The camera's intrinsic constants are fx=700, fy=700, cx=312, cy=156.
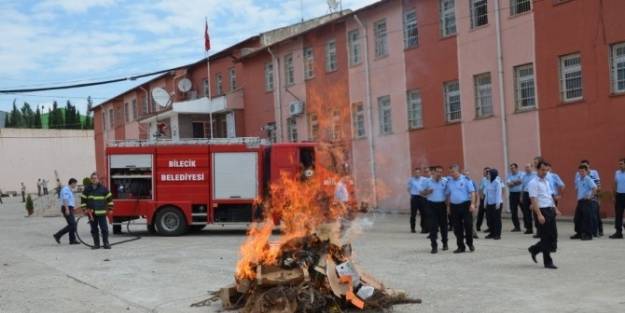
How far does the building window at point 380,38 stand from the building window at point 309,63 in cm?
409

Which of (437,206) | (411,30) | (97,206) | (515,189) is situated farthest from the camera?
(411,30)

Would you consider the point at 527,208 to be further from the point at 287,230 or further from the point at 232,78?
the point at 232,78

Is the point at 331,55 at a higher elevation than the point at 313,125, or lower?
higher

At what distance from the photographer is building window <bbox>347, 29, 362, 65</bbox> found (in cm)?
2855

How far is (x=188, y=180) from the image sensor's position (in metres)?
20.4

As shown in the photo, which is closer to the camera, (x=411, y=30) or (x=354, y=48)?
(x=411, y=30)

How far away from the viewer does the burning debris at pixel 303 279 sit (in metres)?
8.13

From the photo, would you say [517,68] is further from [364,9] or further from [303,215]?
[303,215]

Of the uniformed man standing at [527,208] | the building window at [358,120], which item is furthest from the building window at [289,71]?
the uniformed man standing at [527,208]

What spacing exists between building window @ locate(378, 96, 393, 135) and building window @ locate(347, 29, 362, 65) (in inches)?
84.2

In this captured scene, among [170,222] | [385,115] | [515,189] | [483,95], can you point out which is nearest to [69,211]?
[170,222]

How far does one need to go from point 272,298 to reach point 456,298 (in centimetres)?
239

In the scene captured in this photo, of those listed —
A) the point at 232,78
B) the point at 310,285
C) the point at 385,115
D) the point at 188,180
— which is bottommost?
the point at 310,285

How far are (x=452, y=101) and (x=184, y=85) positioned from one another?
21.9 m
